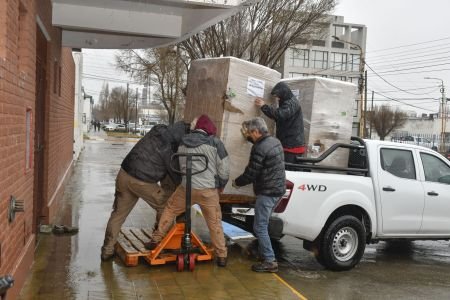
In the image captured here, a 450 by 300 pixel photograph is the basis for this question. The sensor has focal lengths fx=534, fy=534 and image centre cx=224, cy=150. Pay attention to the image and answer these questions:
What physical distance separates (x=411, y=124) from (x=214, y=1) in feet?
399

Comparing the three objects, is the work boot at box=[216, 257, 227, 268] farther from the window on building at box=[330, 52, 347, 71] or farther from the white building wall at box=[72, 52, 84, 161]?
the window on building at box=[330, 52, 347, 71]

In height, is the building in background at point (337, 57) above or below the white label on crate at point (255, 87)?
above

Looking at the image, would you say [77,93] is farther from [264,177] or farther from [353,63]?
[353,63]

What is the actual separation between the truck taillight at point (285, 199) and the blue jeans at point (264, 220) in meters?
0.13

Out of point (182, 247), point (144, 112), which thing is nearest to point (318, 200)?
point (182, 247)

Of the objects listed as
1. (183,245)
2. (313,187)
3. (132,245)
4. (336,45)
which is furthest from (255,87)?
(336,45)

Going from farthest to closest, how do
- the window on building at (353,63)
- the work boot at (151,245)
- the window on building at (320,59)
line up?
the window on building at (353,63)
the window on building at (320,59)
the work boot at (151,245)

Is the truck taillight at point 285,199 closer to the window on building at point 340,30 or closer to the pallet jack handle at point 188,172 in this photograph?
the pallet jack handle at point 188,172

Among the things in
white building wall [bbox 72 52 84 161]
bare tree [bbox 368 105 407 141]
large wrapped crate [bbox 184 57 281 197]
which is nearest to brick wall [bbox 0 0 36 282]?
large wrapped crate [bbox 184 57 281 197]

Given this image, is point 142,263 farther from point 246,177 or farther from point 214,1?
point 214,1

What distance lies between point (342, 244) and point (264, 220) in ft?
4.12

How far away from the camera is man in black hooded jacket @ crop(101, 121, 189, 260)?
6.55m

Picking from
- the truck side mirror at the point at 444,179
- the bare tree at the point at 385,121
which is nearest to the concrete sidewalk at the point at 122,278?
the truck side mirror at the point at 444,179

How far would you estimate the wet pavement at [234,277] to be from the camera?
557cm
